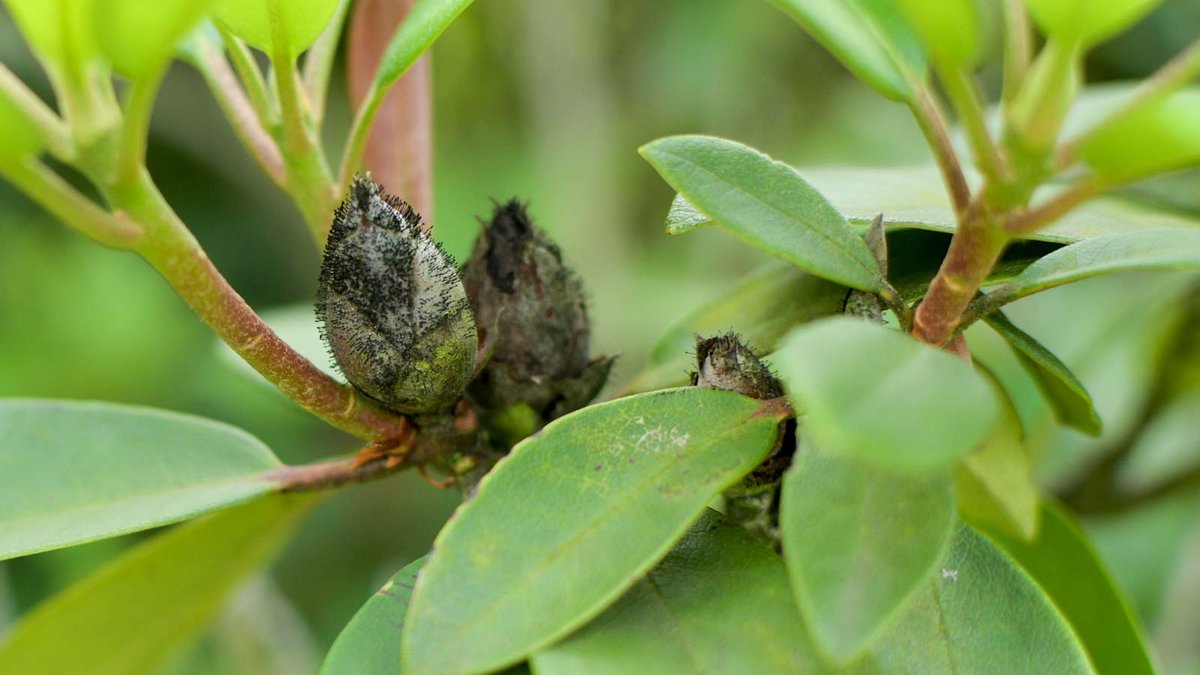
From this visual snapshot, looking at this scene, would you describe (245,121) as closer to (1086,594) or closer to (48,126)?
(48,126)

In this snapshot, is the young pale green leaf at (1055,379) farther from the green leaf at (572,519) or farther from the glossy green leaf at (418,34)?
the glossy green leaf at (418,34)

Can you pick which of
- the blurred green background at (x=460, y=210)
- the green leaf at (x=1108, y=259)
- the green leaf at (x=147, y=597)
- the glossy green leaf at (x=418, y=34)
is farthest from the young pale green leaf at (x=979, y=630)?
the blurred green background at (x=460, y=210)

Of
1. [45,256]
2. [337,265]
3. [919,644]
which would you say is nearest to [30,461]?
[337,265]

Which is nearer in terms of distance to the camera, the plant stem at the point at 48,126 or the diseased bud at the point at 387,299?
the plant stem at the point at 48,126

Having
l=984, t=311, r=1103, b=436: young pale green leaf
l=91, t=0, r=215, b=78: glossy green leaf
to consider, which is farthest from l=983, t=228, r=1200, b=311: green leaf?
l=91, t=0, r=215, b=78: glossy green leaf

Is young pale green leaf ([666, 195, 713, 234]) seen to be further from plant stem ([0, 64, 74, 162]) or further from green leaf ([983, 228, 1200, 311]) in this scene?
plant stem ([0, 64, 74, 162])

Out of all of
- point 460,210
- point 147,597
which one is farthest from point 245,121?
point 460,210

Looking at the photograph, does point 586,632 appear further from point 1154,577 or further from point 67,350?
point 67,350
